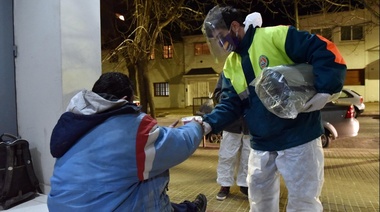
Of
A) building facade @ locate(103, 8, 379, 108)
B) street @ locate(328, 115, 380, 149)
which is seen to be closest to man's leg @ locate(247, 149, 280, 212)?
street @ locate(328, 115, 380, 149)

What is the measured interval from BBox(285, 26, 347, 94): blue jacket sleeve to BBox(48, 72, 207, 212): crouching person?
1037 mm

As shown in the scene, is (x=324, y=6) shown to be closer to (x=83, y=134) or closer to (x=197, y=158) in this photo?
(x=197, y=158)

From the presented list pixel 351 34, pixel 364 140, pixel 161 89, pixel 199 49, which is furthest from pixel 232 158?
pixel 161 89

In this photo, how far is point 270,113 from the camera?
2.47 metres

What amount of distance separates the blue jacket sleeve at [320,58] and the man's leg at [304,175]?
45cm

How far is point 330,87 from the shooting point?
→ 7.20 feet

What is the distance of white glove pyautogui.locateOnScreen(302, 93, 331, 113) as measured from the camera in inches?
87.7

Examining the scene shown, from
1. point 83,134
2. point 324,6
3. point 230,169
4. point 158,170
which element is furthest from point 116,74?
point 324,6

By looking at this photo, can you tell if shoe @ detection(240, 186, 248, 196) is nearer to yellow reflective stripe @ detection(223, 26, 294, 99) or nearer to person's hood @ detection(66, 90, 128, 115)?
yellow reflective stripe @ detection(223, 26, 294, 99)

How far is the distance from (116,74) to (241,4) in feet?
32.8

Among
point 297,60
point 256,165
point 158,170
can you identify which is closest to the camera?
point 158,170

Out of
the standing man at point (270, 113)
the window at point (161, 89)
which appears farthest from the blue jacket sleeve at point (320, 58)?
the window at point (161, 89)

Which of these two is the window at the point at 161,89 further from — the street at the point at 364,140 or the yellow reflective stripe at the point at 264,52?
the yellow reflective stripe at the point at 264,52

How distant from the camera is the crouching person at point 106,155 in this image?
1.81m
